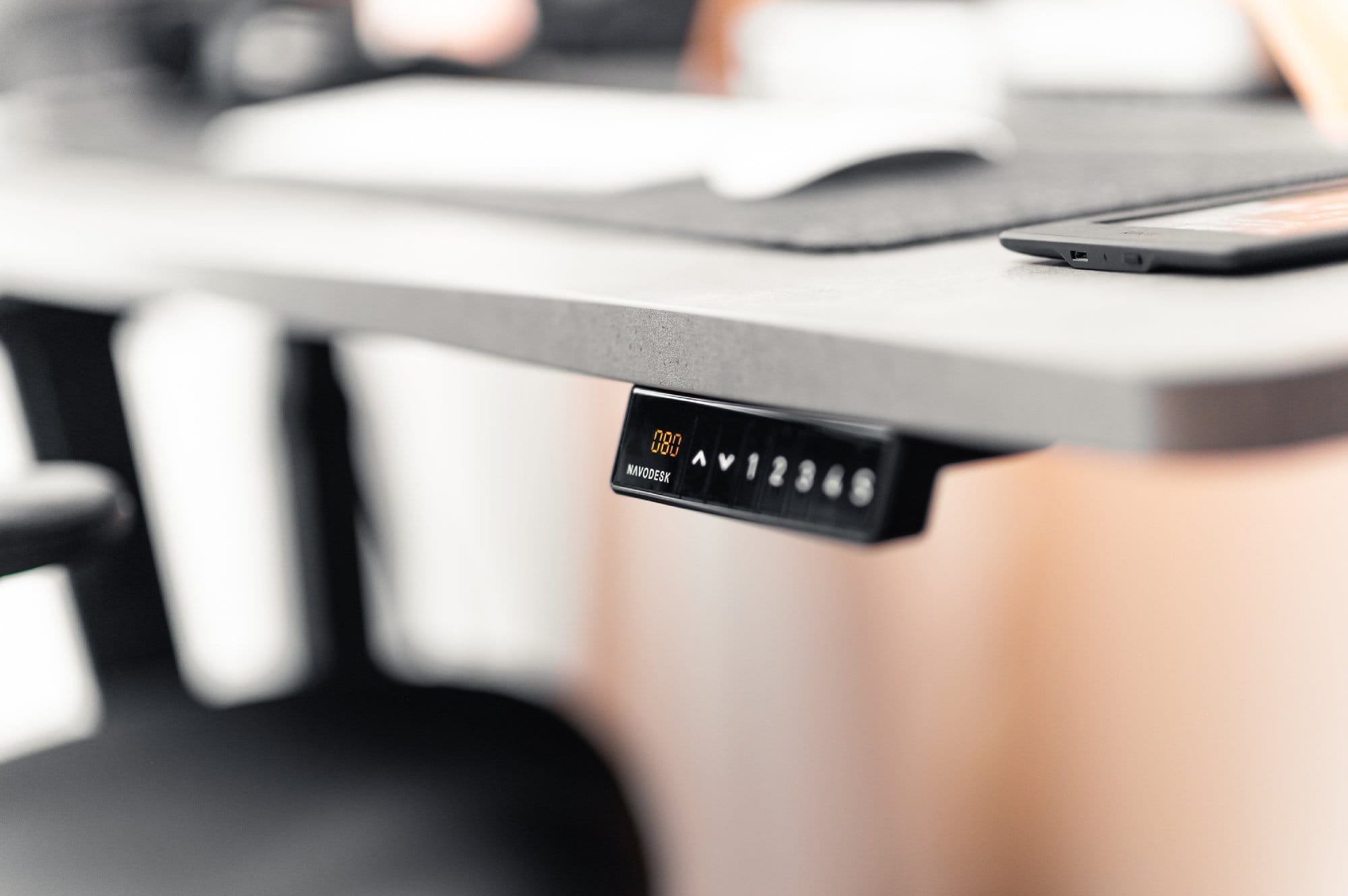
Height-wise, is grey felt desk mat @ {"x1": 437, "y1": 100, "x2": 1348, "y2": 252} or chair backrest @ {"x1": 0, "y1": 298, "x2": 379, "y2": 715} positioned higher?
grey felt desk mat @ {"x1": 437, "y1": 100, "x2": 1348, "y2": 252}

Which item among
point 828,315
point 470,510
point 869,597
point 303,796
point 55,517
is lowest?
point 470,510

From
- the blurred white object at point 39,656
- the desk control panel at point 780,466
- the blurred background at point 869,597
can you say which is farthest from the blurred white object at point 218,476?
the desk control panel at point 780,466

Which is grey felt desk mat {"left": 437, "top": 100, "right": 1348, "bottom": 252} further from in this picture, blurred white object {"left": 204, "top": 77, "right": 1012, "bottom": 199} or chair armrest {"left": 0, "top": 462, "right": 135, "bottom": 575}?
chair armrest {"left": 0, "top": 462, "right": 135, "bottom": 575}

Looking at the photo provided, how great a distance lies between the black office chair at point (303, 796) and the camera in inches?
24.5

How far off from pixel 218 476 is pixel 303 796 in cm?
127

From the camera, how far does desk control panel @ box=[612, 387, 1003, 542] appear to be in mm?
393

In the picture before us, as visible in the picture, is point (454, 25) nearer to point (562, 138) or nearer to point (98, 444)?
point (98, 444)

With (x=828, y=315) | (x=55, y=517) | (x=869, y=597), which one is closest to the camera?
(x=828, y=315)

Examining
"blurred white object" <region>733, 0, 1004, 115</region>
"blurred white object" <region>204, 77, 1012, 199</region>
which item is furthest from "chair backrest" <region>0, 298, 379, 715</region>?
"blurred white object" <region>733, 0, 1004, 115</region>

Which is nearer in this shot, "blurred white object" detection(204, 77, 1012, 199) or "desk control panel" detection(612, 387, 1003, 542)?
"desk control panel" detection(612, 387, 1003, 542)

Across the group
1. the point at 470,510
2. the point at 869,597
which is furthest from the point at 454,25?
the point at 869,597

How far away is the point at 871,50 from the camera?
1503 mm

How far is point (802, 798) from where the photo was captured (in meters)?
1.27

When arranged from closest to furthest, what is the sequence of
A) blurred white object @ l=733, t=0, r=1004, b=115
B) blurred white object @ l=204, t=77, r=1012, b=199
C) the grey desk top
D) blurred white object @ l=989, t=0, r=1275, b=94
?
the grey desk top → blurred white object @ l=204, t=77, r=1012, b=199 → blurred white object @ l=989, t=0, r=1275, b=94 → blurred white object @ l=733, t=0, r=1004, b=115
